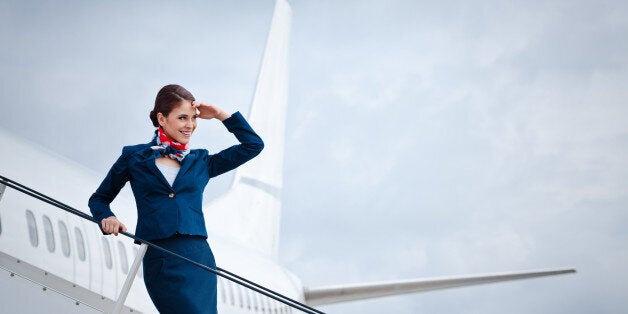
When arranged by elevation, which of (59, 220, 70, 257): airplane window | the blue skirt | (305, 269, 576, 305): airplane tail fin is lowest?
the blue skirt

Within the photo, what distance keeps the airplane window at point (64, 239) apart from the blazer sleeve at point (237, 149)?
8.81 feet

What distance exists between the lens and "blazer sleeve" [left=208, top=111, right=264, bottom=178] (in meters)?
3.11

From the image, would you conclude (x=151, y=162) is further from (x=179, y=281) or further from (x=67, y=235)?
(x=67, y=235)

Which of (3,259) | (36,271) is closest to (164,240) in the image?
(3,259)

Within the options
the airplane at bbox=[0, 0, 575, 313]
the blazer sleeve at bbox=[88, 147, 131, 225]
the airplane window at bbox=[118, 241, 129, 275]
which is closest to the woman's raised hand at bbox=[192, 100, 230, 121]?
the blazer sleeve at bbox=[88, 147, 131, 225]

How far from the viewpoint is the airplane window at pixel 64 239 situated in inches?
206

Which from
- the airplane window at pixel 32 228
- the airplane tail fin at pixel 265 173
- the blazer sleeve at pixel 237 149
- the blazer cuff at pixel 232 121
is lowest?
the blazer sleeve at pixel 237 149

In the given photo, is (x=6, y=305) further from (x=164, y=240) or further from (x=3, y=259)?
(x=164, y=240)

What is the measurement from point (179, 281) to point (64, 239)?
3.38m

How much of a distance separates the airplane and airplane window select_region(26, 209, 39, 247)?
0.02 metres

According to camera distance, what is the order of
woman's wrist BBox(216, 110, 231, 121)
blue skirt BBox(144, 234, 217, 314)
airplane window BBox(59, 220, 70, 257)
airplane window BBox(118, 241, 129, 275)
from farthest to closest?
airplane window BBox(118, 241, 129, 275) → airplane window BBox(59, 220, 70, 257) → woman's wrist BBox(216, 110, 231, 121) → blue skirt BBox(144, 234, 217, 314)

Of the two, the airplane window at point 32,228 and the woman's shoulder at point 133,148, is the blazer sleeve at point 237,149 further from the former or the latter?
the airplane window at point 32,228

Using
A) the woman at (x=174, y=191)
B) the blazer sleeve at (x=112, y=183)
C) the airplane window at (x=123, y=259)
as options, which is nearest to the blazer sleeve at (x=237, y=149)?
the woman at (x=174, y=191)

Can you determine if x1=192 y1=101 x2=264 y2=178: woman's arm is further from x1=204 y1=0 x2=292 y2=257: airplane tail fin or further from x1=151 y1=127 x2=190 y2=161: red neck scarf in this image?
x1=204 y1=0 x2=292 y2=257: airplane tail fin
